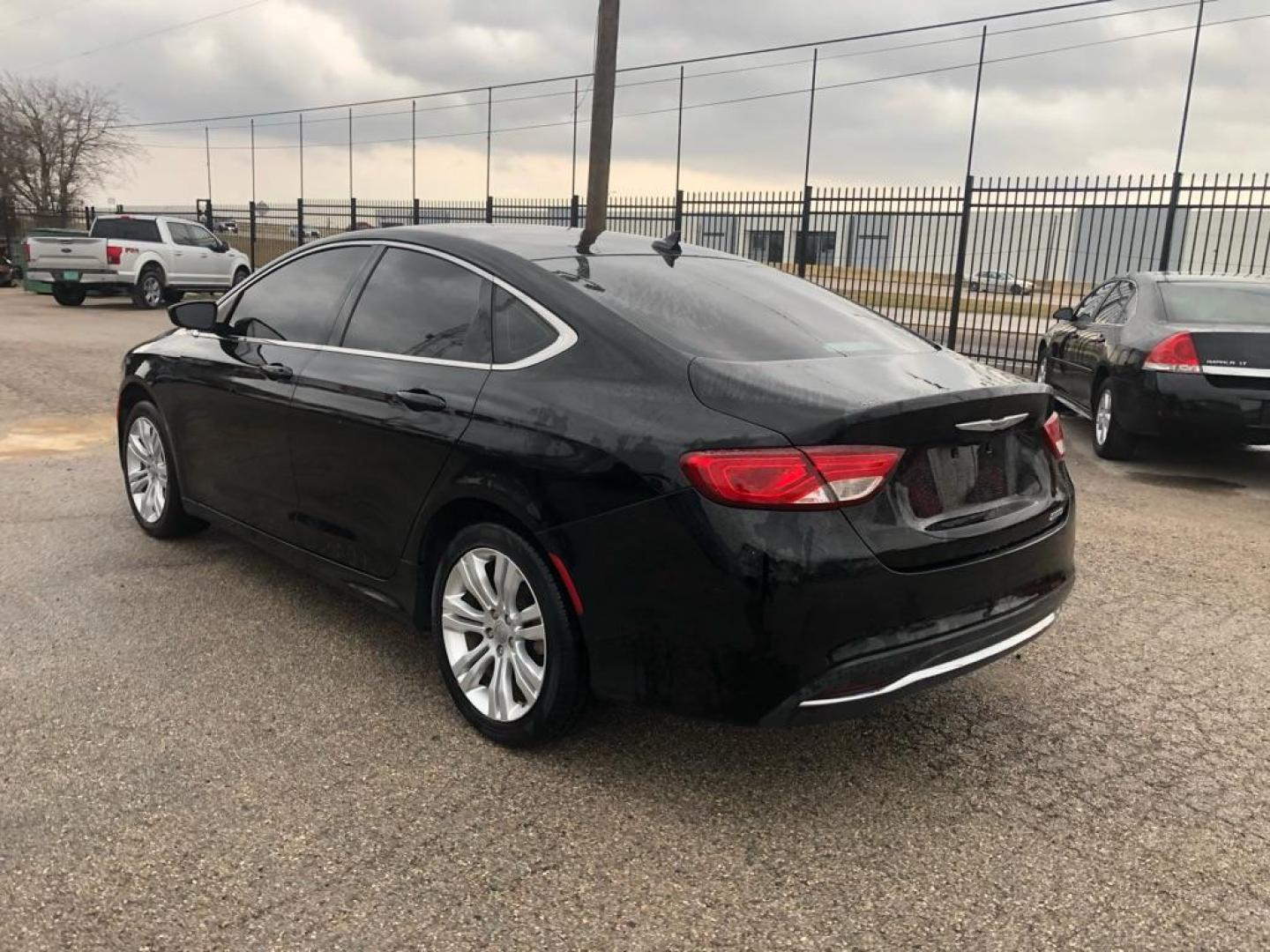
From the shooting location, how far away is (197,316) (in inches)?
175

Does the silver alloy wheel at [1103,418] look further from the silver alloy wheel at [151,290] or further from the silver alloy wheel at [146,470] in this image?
the silver alloy wheel at [151,290]

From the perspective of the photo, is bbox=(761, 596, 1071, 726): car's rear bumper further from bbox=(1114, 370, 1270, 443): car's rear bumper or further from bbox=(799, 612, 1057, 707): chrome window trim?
bbox=(1114, 370, 1270, 443): car's rear bumper

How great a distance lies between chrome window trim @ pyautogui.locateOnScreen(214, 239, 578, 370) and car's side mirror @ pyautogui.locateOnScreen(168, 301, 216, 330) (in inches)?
2.1

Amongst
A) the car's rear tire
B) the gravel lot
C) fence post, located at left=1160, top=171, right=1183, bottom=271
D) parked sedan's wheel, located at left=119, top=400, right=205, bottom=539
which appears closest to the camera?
the gravel lot

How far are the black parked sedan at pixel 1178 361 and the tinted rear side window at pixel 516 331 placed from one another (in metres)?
5.36

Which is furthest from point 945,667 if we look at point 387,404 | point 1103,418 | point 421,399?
point 1103,418

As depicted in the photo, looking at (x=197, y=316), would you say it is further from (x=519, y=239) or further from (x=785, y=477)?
(x=785, y=477)

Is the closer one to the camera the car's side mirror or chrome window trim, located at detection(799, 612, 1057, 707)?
chrome window trim, located at detection(799, 612, 1057, 707)

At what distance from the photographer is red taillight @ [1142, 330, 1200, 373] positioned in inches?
264

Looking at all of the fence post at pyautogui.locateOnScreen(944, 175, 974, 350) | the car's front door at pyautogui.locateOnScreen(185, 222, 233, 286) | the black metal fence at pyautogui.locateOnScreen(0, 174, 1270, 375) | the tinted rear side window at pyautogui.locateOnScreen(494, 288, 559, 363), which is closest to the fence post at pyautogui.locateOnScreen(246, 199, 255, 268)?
the car's front door at pyautogui.locateOnScreen(185, 222, 233, 286)

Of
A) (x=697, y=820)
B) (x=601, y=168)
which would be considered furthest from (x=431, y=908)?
(x=601, y=168)

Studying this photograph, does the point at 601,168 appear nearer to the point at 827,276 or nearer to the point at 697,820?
the point at 827,276

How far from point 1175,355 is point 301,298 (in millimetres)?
5645

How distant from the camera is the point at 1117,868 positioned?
8.31 feet
